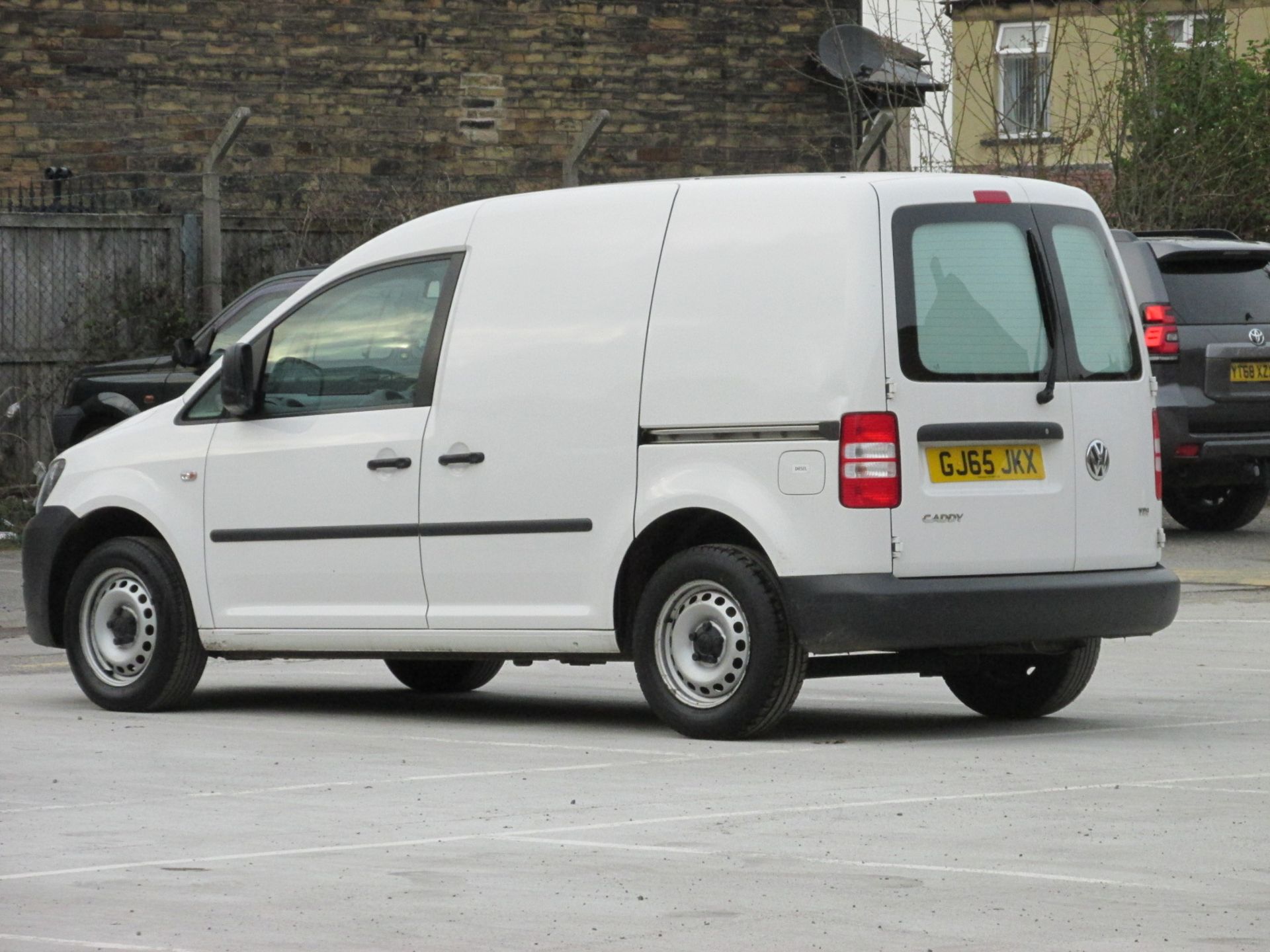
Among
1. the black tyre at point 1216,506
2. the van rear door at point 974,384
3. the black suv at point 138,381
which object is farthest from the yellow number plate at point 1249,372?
the van rear door at point 974,384

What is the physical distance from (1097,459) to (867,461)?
1048mm

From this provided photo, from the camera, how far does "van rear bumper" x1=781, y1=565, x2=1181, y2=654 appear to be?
347 inches

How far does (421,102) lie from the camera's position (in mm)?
26156

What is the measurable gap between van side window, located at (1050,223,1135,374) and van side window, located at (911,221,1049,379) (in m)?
0.19

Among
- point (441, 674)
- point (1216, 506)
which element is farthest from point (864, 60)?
point (441, 674)

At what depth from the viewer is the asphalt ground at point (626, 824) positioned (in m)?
5.93

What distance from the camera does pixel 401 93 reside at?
85.4 feet

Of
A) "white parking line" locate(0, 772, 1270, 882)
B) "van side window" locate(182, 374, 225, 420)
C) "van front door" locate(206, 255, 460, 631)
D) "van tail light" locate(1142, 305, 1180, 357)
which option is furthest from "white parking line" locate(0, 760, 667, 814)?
"van tail light" locate(1142, 305, 1180, 357)

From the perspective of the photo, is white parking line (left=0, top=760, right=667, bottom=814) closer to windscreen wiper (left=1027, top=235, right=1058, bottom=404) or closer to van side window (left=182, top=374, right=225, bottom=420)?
windscreen wiper (left=1027, top=235, right=1058, bottom=404)

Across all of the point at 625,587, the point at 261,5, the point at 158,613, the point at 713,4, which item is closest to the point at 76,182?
the point at 261,5

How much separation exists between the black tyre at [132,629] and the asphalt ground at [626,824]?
20 centimetres

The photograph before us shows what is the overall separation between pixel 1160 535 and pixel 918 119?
48.6 ft

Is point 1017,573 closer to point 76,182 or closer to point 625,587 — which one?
point 625,587

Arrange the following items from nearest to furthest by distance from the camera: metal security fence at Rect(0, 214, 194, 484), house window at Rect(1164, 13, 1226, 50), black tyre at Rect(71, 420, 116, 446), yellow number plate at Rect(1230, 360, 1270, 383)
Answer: yellow number plate at Rect(1230, 360, 1270, 383) < black tyre at Rect(71, 420, 116, 446) < metal security fence at Rect(0, 214, 194, 484) < house window at Rect(1164, 13, 1226, 50)
